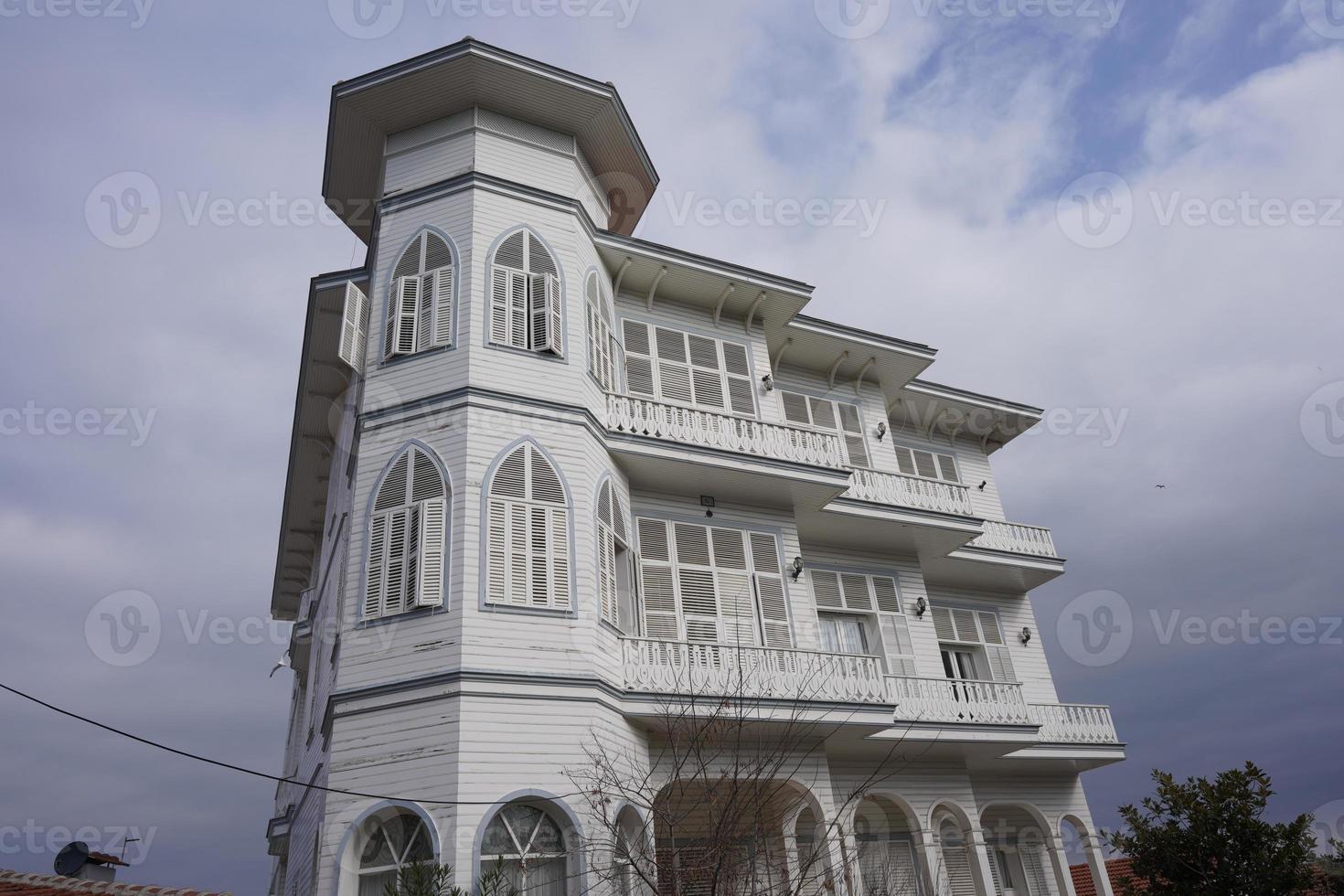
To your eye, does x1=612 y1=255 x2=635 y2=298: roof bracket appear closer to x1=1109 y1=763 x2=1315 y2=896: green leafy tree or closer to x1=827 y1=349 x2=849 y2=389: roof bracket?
x1=827 y1=349 x2=849 y2=389: roof bracket

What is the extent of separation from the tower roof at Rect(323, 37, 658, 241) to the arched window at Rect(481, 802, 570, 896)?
11547mm

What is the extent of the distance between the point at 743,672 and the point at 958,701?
5284 millimetres

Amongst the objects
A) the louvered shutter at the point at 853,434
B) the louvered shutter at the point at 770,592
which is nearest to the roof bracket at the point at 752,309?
the louvered shutter at the point at 853,434

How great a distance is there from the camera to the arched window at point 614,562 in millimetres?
13656

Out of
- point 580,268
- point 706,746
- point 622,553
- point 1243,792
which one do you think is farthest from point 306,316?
point 1243,792

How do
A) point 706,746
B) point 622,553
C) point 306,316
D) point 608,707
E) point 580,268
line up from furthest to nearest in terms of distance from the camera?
point 306,316 → point 580,268 → point 622,553 → point 706,746 → point 608,707

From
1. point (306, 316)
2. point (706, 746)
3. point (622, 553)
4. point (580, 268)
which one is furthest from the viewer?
point (306, 316)

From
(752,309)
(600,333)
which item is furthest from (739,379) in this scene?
(600,333)

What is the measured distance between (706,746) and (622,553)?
3.23 metres

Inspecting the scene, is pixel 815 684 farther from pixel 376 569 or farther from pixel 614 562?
pixel 376 569

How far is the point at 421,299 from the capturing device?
1464 cm

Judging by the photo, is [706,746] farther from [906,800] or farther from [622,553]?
[906,800]

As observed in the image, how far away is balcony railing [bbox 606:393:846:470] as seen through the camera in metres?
15.2

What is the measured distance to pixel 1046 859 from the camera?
18906mm
